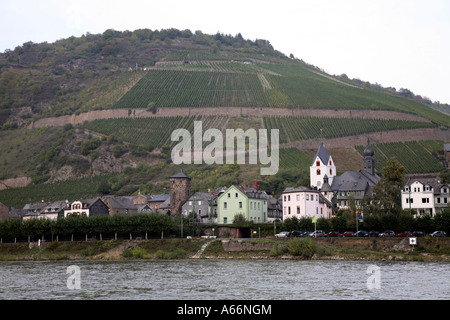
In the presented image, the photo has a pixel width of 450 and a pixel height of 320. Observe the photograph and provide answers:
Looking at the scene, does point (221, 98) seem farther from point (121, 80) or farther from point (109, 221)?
point (109, 221)

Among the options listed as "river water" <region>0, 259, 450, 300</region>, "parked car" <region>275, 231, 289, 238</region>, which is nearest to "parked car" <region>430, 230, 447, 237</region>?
"river water" <region>0, 259, 450, 300</region>

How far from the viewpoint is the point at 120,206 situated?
308 ft

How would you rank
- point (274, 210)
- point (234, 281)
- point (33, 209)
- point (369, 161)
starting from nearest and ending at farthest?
point (234, 281), point (274, 210), point (369, 161), point (33, 209)

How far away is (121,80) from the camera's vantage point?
595 feet

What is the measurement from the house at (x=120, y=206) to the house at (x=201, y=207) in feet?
42.5

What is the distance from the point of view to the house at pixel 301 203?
7612 centimetres

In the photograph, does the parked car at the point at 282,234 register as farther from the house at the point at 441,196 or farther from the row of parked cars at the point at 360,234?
the house at the point at 441,196

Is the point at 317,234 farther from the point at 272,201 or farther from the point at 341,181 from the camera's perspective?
the point at 341,181

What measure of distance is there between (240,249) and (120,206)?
3553cm

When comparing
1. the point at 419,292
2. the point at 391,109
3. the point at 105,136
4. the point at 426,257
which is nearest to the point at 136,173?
the point at 105,136

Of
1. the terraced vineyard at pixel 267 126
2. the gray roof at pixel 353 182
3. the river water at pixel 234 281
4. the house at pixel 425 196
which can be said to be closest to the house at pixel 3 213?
the river water at pixel 234 281

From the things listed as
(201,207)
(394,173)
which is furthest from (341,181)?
(201,207)

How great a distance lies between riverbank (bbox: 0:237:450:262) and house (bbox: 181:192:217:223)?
15240 millimetres
